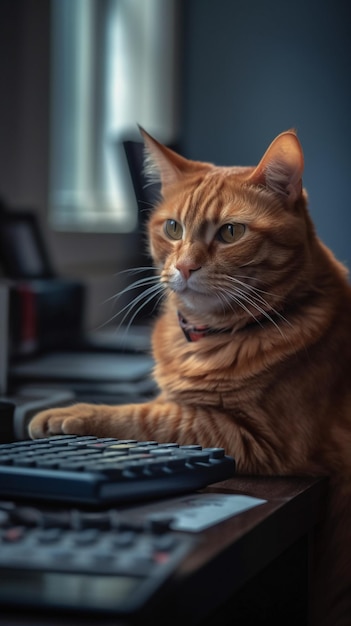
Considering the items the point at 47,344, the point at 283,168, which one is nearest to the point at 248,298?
the point at 283,168

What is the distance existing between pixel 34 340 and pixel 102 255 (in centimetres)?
164

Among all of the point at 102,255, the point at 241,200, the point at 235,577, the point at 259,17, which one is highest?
the point at 259,17

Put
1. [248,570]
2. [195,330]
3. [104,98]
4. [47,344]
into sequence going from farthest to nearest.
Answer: [104,98] < [47,344] < [195,330] < [248,570]

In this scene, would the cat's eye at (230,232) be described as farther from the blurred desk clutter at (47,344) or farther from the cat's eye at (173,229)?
the blurred desk clutter at (47,344)

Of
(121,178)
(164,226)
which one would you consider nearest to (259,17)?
(164,226)

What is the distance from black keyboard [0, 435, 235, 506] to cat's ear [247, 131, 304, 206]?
1.31 ft

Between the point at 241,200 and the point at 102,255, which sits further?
the point at 102,255

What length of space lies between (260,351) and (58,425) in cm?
27

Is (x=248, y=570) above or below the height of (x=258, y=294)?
below

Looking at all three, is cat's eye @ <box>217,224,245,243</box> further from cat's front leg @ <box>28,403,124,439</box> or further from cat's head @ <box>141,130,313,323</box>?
cat's front leg @ <box>28,403,124,439</box>

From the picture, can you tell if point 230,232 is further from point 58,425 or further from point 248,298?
point 58,425

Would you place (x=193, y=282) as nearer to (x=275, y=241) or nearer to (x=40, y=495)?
(x=275, y=241)

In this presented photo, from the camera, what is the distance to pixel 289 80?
1641 millimetres

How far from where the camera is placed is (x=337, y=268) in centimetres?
124
